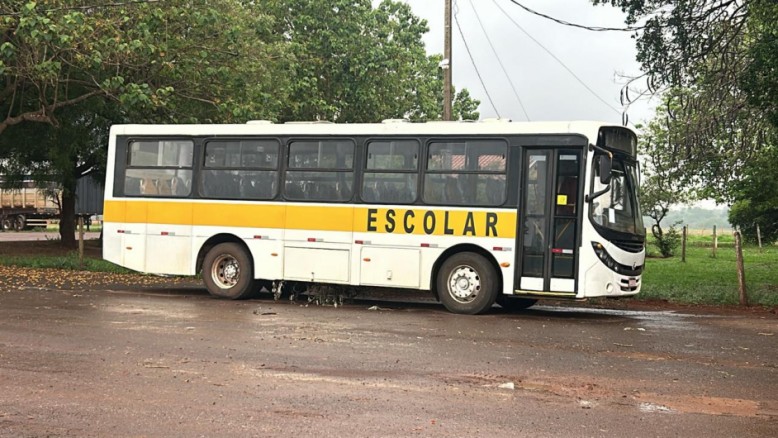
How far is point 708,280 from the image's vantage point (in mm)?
23188

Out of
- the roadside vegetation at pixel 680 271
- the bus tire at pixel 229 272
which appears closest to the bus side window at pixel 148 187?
the bus tire at pixel 229 272

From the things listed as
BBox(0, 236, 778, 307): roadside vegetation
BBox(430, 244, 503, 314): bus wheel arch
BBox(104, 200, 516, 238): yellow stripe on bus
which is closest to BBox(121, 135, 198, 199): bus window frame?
BBox(104, 200, 516, 238): yellow stripe on bus

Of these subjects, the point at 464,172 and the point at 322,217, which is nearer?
the point at 464,172

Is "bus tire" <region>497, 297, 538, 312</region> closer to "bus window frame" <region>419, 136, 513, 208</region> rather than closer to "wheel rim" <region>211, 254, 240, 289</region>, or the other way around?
"bus window frame" <region>419, 136, 513, 208</region>

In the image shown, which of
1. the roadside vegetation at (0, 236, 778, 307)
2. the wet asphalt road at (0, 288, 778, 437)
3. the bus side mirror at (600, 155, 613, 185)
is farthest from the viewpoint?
the roadside vegetation at (0, 236, 778, 307)

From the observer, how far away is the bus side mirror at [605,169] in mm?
14711

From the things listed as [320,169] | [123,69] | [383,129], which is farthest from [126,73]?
[383,129]

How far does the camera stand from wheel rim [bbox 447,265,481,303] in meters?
15.4

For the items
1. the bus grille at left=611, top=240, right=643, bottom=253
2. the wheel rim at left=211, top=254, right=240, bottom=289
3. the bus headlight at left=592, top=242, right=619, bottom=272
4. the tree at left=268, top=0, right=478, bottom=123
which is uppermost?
the tree at left=268, top=0, right=478, bottom=123

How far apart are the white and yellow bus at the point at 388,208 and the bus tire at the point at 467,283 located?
0.02 meters

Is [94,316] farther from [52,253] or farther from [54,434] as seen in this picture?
[52,253]

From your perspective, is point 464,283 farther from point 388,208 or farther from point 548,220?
point 388,208

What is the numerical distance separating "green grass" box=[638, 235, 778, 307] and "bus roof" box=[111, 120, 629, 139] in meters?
5.36

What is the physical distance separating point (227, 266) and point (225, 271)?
10 cm
